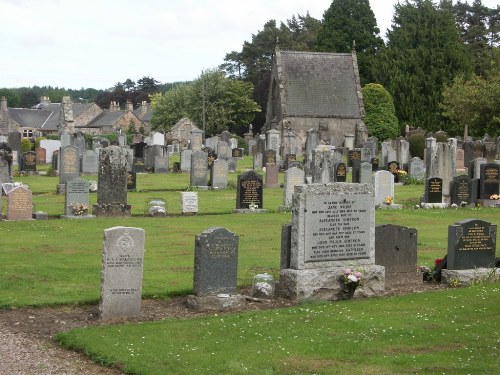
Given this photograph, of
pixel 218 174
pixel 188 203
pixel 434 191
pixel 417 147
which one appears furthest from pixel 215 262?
pixel 417 147

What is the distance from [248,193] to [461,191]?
730 centimetres

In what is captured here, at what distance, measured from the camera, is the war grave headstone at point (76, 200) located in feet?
78.3

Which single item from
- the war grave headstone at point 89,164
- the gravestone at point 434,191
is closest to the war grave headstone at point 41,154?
the war grave headstone at point 89,164

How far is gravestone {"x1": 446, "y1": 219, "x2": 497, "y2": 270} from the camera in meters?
14.5

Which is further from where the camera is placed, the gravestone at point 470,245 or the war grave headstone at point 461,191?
the war grave headstone at point 461,191

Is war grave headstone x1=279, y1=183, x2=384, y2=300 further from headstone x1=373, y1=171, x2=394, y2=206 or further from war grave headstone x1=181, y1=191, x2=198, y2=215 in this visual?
headstone x1=373, y1=171, x2=394, y2=206

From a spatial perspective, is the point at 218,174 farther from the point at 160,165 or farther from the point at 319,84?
the point at 319,84

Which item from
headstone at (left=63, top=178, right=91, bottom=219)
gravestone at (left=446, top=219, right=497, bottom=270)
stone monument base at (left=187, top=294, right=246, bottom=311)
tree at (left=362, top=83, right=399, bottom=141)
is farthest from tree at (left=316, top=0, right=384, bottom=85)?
stone monument base at (left=187, top=294, right=246, bottom=311)

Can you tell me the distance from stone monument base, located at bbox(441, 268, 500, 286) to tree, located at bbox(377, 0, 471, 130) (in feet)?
190

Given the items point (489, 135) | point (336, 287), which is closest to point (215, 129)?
point (489, 135)

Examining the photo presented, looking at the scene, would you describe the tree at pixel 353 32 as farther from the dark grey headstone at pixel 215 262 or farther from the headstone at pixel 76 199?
the dark grey headstone at pixel 215 262

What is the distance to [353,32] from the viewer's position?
79312 mm

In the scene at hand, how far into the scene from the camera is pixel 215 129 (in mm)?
77000

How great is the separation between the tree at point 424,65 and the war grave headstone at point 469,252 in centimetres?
5777
